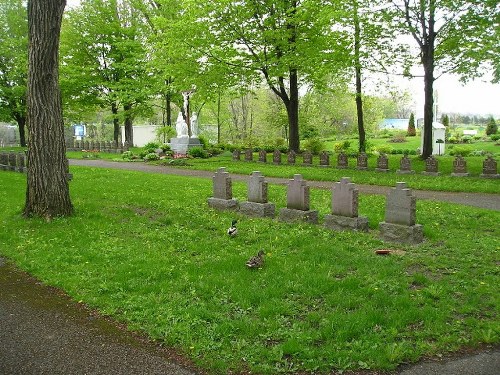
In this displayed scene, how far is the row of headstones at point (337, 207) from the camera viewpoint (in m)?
7.49

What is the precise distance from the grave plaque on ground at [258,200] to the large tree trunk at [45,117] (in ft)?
12.5

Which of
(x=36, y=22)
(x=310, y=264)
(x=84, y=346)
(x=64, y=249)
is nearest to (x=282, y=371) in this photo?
(x=84, y=346)

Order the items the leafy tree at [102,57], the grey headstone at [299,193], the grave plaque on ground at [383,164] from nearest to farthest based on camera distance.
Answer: the grey headstone at [299,193] → the grave plaque on ground at [383,164] → the leafy tree at [102,57]

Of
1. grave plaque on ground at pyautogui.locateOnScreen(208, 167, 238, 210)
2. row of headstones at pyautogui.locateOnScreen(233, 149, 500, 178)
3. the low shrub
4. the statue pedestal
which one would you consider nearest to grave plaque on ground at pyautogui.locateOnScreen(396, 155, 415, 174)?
row of headstones at pyautogui.locateOnScreen(233, 149, 500, 178)

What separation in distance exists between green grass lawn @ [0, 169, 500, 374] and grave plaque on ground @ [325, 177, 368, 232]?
32 centimetres

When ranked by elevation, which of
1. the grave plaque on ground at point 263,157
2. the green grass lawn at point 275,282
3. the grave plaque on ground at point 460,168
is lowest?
the green grass lawn at point 275,282

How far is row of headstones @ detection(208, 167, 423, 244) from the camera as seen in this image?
749 centimetres

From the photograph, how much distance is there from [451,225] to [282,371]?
20.2 feet

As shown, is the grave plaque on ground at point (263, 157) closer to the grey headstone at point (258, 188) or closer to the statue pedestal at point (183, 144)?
the statue pedestal at point (183, 144)

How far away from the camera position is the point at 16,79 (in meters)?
36.4

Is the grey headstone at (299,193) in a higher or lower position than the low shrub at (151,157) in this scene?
lower

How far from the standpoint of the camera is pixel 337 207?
8.34 meters

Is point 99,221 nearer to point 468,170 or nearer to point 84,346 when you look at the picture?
point 84,346

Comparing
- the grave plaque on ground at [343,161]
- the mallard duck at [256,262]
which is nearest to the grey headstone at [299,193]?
the mallard duck at [256,262]
